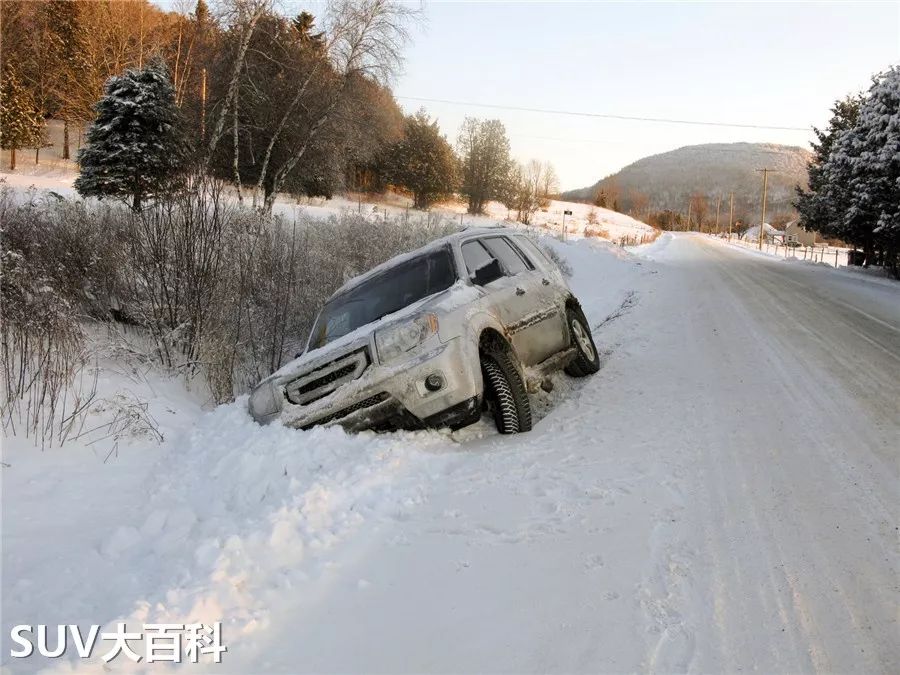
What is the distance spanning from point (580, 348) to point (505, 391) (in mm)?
2099

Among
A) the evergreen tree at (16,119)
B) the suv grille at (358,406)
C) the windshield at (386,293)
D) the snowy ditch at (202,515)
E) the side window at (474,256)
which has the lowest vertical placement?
the snowy ditch at (202,515)

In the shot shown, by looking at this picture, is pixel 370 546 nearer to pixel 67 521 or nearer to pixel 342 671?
pixel 342 671

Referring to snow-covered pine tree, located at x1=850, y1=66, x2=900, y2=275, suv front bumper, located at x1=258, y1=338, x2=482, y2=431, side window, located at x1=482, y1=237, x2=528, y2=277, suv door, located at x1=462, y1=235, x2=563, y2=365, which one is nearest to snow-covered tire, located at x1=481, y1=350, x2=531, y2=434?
suv front bumper, located at x1=258, y1=338, x2=482, y2=431

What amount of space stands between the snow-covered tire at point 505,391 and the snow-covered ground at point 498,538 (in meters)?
0.18

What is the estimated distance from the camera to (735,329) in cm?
926

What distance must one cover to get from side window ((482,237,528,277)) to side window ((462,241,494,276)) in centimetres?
15

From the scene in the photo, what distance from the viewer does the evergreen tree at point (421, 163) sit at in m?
43.7

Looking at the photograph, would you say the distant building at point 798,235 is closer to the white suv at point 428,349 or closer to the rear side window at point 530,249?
the rear side window at point 530,249

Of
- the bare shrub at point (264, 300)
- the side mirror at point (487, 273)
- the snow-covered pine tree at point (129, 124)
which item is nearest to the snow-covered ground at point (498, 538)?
the bare shrub at point (264, 300)

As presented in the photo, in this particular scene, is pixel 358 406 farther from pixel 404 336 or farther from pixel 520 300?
pixel 520 300

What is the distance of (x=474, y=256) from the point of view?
5.91 metres

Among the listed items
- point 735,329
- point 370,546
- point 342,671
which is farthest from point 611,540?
point 735,329

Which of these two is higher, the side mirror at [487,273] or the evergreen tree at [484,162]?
the evergreen tree at [484,162]

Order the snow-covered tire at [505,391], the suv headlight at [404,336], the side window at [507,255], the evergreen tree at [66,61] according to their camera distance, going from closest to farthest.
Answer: the suv headlight at [404,336] → the snow-covered tire at [505,391] → the side window at [507,255] → the evergreen tree at [66,61]
